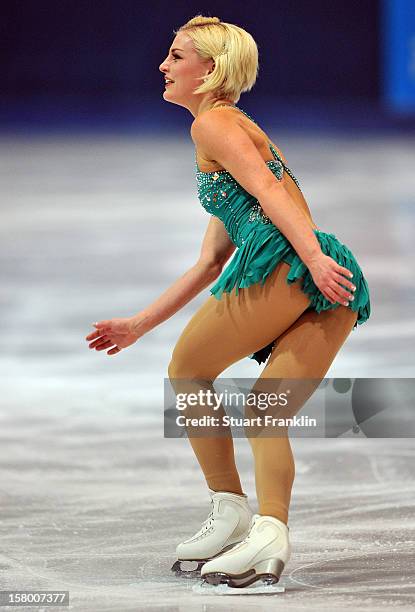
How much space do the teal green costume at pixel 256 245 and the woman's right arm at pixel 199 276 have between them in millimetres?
139

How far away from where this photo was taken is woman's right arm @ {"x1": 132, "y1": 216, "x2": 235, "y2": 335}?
136 inches

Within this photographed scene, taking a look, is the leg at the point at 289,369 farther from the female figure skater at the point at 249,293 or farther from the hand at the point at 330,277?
the hand at the point at 330,277

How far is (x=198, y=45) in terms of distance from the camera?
3.28 m

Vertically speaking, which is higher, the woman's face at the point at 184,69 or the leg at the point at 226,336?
the woman's face at the point at 184,69

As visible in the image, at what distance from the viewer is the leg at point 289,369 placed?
3.17 metres

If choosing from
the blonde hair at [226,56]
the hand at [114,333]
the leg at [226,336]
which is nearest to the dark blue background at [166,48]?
the hand at [114,333]

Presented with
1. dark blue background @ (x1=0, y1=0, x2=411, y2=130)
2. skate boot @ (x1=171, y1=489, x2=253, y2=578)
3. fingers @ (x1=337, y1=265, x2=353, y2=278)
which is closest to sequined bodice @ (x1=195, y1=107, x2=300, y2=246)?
fingers @ (x1=337, y1=265, x2=353, y2=278)

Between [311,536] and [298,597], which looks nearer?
[298,597]

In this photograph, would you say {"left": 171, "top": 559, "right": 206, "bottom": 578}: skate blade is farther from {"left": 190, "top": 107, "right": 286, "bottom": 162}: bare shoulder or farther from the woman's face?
the woman's face

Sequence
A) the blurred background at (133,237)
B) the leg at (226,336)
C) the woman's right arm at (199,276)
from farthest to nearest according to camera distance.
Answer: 1. the blurred background at (133,237)
2. the woman's right arm at (199,276)
3. the leg at (226,336)

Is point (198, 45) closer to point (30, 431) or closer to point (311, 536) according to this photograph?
point (311, 536)

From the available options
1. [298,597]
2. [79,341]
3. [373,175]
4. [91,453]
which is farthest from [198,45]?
[373,175]

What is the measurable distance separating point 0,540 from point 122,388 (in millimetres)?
1812

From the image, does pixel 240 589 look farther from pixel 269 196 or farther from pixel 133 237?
pixel 133 237
